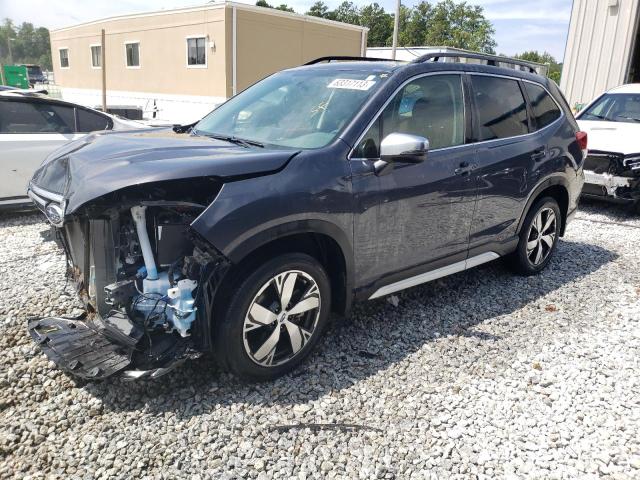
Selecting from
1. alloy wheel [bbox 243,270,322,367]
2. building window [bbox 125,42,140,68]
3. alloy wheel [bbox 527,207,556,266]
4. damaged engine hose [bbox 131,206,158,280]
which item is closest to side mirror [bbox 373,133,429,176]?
alloy wheel [bbox 243,270,322,367]

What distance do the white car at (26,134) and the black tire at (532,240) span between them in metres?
4.43

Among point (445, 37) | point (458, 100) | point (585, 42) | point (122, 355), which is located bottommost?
point (122, 355)

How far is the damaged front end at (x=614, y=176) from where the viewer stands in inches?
293

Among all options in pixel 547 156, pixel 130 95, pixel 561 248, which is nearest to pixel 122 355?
pixel 547 156

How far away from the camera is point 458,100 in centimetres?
401

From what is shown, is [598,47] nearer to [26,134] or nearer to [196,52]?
[196,52]

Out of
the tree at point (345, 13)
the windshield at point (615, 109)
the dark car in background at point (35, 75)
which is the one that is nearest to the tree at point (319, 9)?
the tree at point (345, 13)

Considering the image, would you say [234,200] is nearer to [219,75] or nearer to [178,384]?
[178,384]

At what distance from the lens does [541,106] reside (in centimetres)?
491

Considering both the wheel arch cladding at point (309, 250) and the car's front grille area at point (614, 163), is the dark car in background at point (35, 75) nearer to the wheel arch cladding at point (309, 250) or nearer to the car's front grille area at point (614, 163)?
the car's front grille area at point (614, 163)

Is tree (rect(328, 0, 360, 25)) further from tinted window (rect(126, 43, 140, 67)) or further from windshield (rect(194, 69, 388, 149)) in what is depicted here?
windshield (rect(194, 69, 388, 149))

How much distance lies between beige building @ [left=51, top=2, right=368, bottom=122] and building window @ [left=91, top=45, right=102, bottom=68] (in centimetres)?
28

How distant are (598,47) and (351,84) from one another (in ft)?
49.2

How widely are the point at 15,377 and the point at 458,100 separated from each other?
11.7ft
